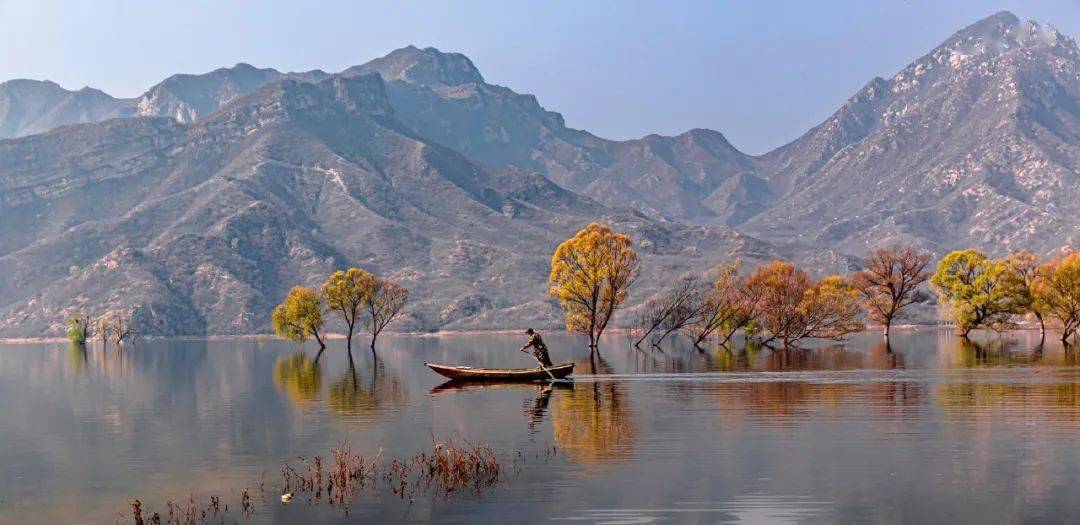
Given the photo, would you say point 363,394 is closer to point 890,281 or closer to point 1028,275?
point 890,281

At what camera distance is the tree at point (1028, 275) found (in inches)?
5901

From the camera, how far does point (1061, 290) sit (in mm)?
137250

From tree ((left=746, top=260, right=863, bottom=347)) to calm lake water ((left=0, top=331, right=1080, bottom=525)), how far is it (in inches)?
2272

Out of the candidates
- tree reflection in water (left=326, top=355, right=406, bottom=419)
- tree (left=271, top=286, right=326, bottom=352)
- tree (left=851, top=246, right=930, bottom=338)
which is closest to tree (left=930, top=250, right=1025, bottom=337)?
tree (left=851, top=246, right=930, bottom=338)

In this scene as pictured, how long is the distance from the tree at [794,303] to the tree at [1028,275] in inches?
888

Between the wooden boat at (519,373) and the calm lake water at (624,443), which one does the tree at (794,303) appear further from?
the wooden boat at (519,373)

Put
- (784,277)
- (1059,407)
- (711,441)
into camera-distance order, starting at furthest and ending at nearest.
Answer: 1. (784,277)
2. (1059,407)
3. (711,441)

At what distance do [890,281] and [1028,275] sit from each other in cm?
1878

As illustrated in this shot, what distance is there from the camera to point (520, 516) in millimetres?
32750

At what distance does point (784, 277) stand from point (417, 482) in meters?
121

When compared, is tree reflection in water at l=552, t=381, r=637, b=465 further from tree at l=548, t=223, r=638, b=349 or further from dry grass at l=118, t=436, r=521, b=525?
tree at l=548, t=223, r=638, b=349

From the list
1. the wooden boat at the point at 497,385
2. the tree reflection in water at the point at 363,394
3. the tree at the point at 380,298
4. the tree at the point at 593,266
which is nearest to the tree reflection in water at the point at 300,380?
the tree reflection in water at the point at 363,394

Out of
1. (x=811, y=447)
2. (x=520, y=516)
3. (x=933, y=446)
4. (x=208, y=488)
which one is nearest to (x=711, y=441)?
(x=811, y=447)

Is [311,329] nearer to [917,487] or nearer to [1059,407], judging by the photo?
[1059,407]
